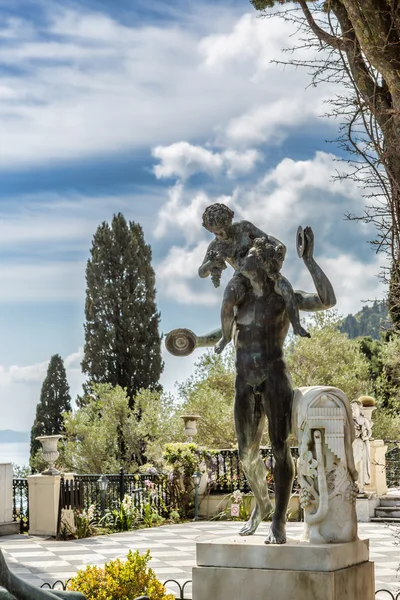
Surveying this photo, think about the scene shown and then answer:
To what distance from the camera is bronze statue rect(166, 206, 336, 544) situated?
5.39 metres

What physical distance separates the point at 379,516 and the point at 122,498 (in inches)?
173

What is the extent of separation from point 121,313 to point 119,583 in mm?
25750

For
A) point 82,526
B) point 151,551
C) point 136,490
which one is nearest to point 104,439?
point 136,490

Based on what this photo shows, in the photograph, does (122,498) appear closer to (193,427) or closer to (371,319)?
(193,427)

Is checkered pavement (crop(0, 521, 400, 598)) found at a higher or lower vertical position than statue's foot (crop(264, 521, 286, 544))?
lower

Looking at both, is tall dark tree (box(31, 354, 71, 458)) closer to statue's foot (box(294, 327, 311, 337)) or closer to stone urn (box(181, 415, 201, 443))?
stone urn (box(181, 415, 201, 443))

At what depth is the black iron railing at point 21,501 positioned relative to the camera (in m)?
14.2

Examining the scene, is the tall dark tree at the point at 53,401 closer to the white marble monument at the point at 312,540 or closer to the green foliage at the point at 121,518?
the green foliage at the point at 121,518

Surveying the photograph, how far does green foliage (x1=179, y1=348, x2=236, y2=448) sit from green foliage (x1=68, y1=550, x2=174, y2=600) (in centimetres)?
1682

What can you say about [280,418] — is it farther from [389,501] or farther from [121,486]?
[389,501]

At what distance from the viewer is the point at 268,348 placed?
5418 mm

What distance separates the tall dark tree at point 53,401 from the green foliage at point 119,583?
86.3 ft

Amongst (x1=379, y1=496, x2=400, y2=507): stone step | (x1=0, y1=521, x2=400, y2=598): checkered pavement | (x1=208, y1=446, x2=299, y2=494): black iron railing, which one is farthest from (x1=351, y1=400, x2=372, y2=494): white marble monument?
(x1=208, y1=446, x2=299, y2=494): black iron railing

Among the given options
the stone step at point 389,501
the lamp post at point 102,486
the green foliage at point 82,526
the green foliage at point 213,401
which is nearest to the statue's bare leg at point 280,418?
the green foliage at point 82,526
